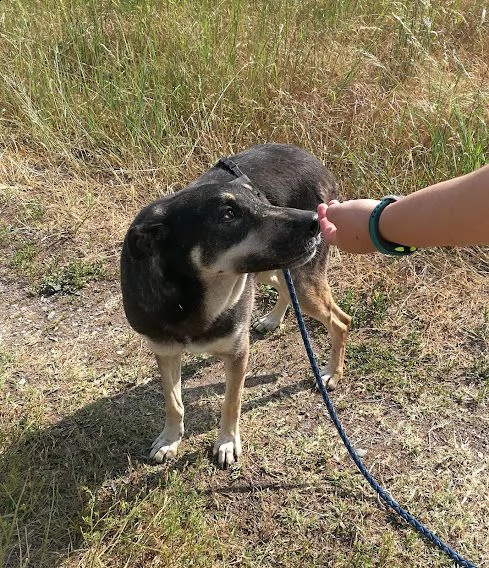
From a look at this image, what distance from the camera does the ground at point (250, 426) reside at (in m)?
2.45

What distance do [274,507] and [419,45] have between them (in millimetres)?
3525

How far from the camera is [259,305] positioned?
383cm

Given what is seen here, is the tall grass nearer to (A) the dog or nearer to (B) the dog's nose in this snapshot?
(A) the dog

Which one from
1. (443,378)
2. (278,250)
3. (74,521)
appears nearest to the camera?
(278,250)

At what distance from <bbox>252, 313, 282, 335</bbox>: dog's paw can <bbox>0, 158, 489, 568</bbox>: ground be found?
0.05 metres

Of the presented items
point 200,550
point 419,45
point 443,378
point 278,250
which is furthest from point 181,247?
point 419,45

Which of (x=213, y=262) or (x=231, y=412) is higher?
(x=213, y=262)

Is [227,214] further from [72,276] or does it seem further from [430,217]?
[72,276]

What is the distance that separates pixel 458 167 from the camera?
13.1ft

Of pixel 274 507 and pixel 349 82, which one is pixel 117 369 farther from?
pixel 349 82

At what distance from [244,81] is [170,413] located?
2.87 metres

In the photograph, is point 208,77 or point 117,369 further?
point 208,77

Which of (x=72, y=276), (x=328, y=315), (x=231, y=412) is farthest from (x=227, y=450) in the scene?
(x=72, y=276)

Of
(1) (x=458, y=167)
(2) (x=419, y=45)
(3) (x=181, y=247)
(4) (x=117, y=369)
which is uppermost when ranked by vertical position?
(2) (x=419, y=45)
